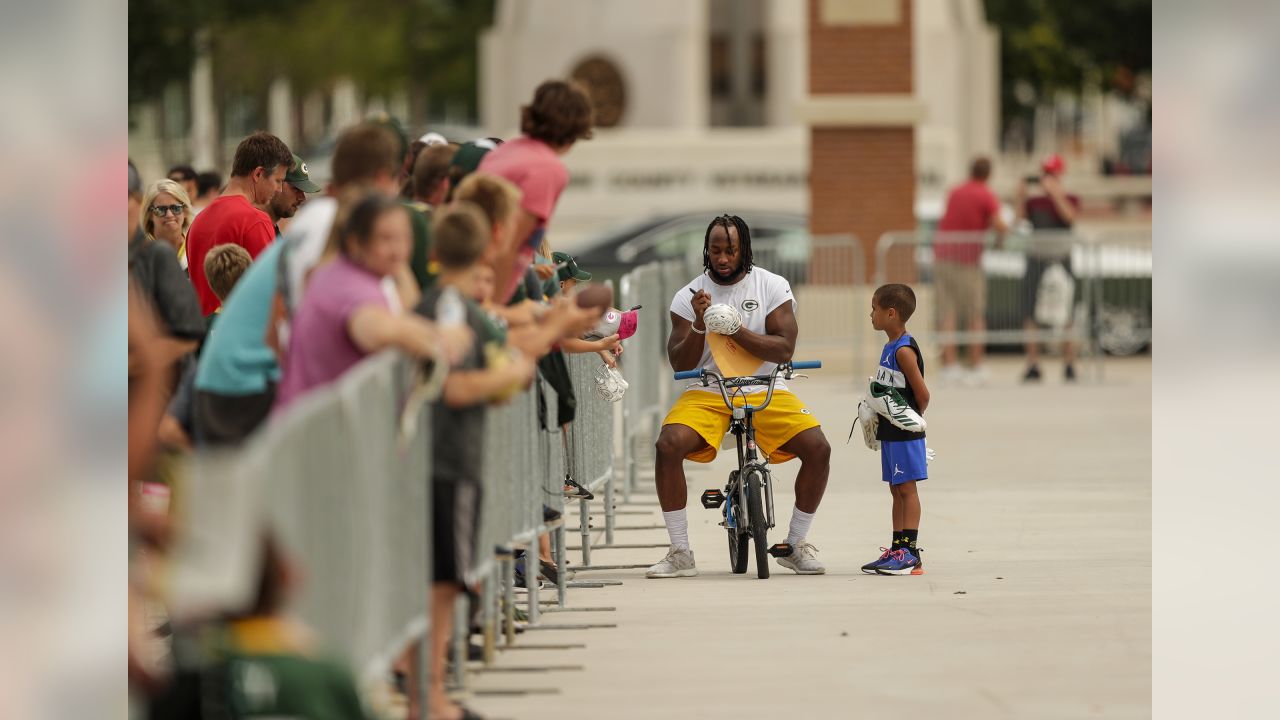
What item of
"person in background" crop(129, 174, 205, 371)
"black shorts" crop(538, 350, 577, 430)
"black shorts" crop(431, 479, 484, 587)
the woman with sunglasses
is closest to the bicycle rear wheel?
"black shorts" crop(538, 350, 577, 430)

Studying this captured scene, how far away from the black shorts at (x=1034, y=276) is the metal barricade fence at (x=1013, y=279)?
0.01 meters

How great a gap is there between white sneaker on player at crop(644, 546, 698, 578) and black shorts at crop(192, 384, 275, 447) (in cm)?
375

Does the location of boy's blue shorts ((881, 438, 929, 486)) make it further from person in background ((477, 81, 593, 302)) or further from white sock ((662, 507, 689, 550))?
person in background ((477, 81, 593, 302))

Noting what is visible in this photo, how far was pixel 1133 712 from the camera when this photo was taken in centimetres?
765

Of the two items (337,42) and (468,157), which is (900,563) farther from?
(337,42)

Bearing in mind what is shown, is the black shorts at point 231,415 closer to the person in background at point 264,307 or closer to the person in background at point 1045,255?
the person in background at point 264,307

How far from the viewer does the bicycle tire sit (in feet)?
34.2

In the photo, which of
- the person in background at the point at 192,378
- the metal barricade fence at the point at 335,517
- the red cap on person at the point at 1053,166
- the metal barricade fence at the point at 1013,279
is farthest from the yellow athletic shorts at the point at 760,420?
the red cap on person at the point at 1053,166

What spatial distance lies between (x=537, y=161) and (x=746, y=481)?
2.38m

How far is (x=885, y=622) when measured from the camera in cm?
943

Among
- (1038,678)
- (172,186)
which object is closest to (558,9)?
(172,186)

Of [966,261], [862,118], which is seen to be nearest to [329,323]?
[966,261]

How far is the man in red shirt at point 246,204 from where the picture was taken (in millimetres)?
9789
